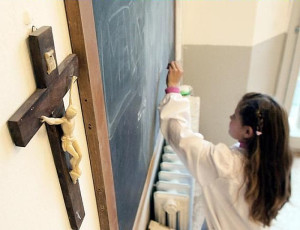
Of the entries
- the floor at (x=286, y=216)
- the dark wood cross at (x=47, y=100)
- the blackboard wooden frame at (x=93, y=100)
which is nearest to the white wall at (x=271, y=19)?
the floor at (x=286, y=216)

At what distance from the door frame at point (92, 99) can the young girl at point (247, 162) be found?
1.57 feet

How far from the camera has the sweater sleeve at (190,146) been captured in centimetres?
110

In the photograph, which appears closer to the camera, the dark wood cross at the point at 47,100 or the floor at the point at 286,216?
the dark wood cross at the point at 47,100

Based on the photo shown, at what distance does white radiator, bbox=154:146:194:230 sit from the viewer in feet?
4.49

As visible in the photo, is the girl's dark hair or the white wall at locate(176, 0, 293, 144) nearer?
the girl's dark hair

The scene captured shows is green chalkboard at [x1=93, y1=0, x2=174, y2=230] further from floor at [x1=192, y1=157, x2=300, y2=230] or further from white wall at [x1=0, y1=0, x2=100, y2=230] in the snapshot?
floor at [x1=192, y1=157, x2=300, y2=230]

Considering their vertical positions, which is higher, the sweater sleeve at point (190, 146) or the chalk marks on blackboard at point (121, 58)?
the chalk marks on blackboard at point (121, 58)

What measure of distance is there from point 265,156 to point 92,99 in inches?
29.5

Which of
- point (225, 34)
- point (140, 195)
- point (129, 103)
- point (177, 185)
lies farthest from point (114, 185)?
point (225, 34)

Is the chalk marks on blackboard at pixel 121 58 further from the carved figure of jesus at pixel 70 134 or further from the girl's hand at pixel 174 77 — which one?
the girl's hand at pixel 174 77

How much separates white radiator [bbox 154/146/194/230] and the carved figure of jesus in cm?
89

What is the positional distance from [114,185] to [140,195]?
0.43 m

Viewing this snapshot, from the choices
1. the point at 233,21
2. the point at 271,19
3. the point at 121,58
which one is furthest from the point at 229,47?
the point at 121,58

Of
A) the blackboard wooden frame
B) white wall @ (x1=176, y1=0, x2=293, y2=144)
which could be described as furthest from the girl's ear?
white wall @ (x1=176, y1=0, x2=293, y2=144)
